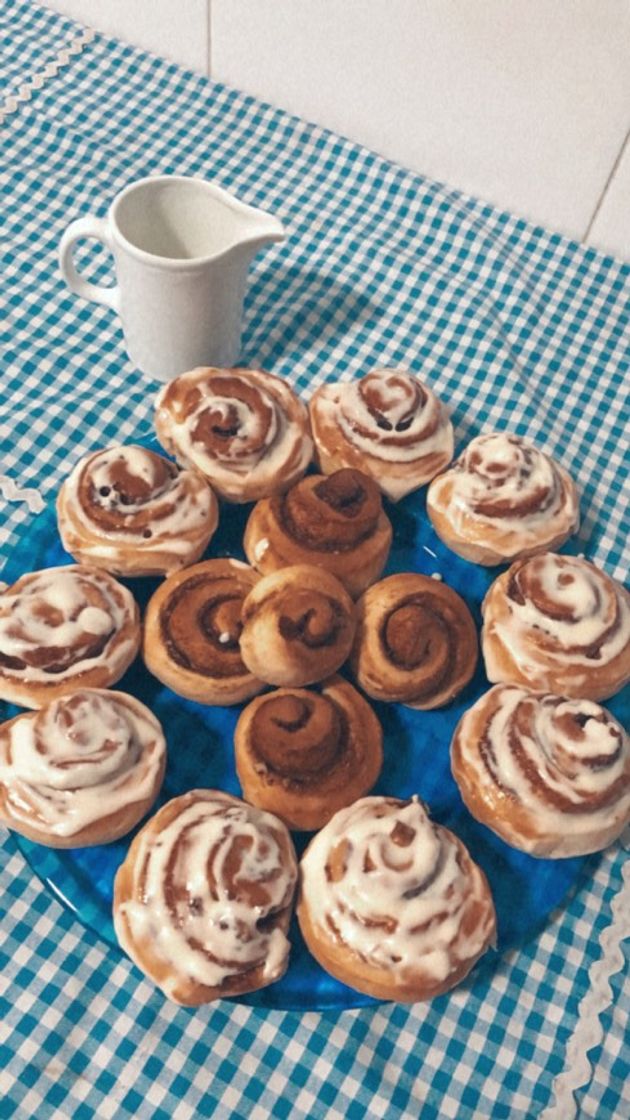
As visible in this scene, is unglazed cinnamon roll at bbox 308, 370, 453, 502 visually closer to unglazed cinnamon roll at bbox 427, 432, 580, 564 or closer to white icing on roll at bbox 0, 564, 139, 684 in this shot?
unglazed cinnamon roll at bbox 427, 432, 580, 564

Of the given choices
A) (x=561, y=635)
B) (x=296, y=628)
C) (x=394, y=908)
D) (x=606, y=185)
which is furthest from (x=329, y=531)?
(x=606, y=185)

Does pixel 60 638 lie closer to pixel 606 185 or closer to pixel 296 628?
pixel 296 628

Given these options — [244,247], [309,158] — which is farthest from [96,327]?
[309,158]

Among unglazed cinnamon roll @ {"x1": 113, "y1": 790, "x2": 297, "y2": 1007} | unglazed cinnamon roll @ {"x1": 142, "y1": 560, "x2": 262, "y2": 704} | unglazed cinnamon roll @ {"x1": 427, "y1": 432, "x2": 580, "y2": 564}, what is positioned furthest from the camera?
unglazed cinnamon roll @ {"x1": 427, "y1": 432, "x2": 580, "y2": 564}

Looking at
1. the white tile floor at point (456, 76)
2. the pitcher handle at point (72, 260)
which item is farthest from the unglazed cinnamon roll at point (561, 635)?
the white tile floor at point (456, 76)

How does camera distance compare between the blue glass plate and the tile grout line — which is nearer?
the blue glass plate

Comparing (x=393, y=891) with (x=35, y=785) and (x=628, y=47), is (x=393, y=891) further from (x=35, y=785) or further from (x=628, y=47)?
(x=628, y=47)

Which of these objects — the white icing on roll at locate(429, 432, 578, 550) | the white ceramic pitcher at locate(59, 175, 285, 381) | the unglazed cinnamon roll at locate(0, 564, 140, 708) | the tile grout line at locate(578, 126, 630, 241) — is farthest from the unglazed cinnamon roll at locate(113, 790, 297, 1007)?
the tile grout line at locate(578, 126, 630, 241)
